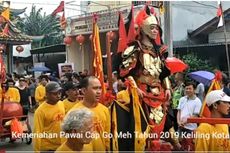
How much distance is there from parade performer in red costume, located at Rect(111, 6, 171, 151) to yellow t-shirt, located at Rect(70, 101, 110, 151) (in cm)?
19

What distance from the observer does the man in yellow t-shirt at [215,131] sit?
3.56 m

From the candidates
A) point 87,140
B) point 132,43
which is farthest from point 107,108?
point 87,140

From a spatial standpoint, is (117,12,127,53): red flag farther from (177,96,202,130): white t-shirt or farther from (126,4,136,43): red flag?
(177,96,202,130): white t-shirt

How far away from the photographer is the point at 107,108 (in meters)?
4.48

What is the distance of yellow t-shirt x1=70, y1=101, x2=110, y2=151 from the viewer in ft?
13.5

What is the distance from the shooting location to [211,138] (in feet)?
11.7

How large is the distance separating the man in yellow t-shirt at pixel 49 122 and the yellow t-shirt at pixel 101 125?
687 mm

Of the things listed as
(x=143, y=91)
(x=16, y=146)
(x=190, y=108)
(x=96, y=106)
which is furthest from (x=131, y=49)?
(x=16, y=146)

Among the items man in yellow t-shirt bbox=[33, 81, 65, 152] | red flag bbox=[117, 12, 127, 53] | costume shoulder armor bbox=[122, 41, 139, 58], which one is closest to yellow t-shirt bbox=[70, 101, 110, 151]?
man in yellow t-shirt bbox=[33, 81, 65, 152]

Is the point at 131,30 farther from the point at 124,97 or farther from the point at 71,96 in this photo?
the point at 71,96

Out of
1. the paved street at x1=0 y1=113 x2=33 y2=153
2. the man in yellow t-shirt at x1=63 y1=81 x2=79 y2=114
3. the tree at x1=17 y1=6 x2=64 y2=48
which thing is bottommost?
the paved street at x1=0 y1=113 x2=33 y2=153

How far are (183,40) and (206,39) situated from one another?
1213 mm

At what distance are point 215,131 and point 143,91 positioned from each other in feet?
4.74

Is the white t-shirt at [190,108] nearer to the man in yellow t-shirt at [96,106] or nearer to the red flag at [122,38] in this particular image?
the red flag at [122,38]
